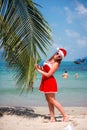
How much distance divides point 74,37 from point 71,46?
0.17 meters

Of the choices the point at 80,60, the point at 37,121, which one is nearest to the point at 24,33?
the point at 37,121

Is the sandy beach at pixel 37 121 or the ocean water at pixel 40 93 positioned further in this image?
the ocean water at pixel 40 93

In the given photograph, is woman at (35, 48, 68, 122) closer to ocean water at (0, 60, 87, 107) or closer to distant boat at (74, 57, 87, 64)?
ocean water at (0, 60, 87, 107)

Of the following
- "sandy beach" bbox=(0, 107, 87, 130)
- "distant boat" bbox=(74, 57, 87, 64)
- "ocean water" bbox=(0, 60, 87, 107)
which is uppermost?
"distant boat" bbox=(74, 57, 87, 64)

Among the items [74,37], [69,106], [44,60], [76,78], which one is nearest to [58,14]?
[74,37]

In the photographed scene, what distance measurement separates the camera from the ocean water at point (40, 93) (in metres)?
5.52

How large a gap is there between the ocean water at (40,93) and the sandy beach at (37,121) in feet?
1.13

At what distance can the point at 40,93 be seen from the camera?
588 centimetres

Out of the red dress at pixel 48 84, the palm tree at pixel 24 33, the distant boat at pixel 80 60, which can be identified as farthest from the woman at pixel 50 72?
the distant boat at pixel 80 60

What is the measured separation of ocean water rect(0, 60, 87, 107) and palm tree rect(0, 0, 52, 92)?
0.47m

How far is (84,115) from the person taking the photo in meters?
5.13

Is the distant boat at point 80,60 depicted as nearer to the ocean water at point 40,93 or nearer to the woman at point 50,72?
the ocean water at point 40,93

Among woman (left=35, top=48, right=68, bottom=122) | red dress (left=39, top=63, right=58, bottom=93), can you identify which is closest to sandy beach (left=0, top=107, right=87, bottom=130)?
woman (left=35, top=48, right=68, bottom=122)

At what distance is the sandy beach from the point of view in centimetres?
438
